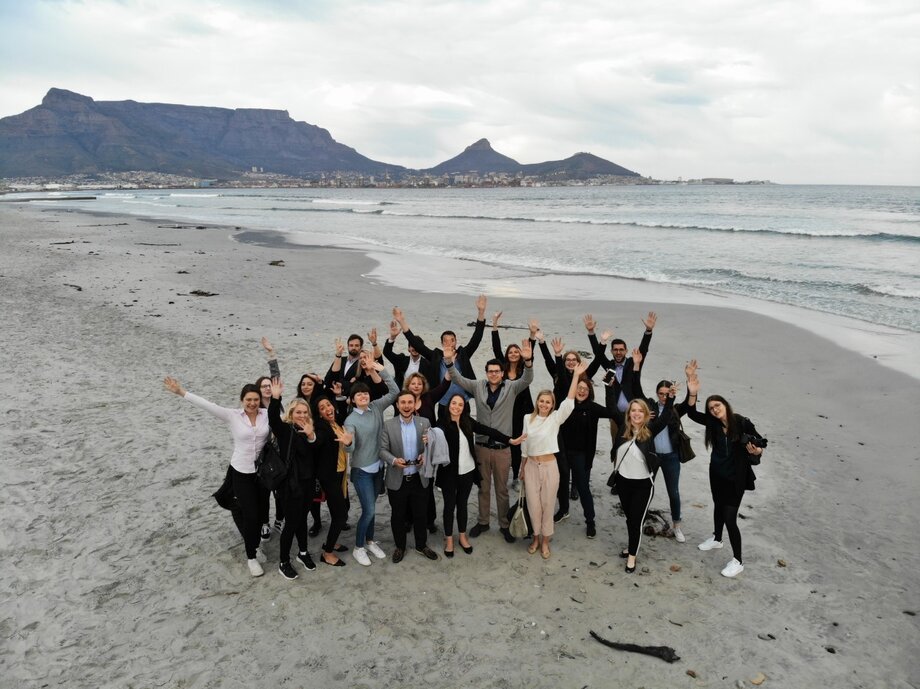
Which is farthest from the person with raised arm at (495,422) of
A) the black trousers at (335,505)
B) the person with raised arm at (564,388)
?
the black trousers at (335,505)

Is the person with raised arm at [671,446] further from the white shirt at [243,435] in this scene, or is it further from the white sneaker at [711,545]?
the white shirt at [243,435]

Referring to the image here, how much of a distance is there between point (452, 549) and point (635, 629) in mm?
2082

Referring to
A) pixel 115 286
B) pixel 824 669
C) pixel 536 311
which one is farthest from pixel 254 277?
pixel 824 669

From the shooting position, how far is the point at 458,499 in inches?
252

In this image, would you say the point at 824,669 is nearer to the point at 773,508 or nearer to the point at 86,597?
the point at 773,508

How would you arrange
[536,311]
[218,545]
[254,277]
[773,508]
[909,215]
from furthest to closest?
[909,215] → [254,277] → [536,311] → [773,508] → [218,545]

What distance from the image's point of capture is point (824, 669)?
4.84 m

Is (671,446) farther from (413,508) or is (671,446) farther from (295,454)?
(295,454)

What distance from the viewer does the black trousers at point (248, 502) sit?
5.65 m

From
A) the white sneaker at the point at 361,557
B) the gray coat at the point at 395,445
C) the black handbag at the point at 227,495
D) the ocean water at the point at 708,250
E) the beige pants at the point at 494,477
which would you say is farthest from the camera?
the ocean water at the point at 708,250

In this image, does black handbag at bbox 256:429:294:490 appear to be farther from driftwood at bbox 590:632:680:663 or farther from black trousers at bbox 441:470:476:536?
driftwood at bbox 590:632:680:663

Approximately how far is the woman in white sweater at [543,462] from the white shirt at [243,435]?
2.84 m

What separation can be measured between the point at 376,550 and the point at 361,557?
0.23 m

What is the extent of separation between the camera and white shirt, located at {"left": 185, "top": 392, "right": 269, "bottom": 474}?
18.4 ft
